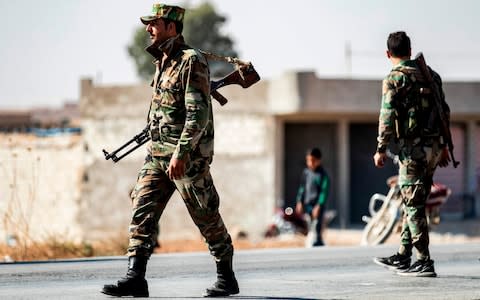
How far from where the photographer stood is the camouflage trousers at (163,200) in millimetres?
6887

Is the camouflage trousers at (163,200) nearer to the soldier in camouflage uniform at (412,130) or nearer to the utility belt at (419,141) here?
the soldier in camouflage uniform at (412,130)

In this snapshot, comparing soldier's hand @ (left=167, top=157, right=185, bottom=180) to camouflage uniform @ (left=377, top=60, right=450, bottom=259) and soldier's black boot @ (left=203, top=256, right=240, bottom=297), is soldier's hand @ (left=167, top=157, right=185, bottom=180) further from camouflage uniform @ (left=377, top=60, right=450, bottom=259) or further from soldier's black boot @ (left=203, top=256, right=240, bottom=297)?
camouflage uniform @ (left=377, top=60, right=450, bottom=259)

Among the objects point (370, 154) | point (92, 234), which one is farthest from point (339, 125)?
point (92, 234)

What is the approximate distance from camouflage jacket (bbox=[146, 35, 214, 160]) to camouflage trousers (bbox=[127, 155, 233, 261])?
0.32ft

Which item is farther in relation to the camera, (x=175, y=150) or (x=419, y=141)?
(x=419, y=141)

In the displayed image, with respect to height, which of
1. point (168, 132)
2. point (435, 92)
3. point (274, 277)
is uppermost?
point (435, 92)

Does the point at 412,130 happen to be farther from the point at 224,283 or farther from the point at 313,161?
the point at 313,161

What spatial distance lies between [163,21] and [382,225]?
26.5 ft

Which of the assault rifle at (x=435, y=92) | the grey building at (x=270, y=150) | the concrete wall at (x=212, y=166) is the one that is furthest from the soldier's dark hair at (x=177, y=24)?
the concrete wall at (x=212, y=166)

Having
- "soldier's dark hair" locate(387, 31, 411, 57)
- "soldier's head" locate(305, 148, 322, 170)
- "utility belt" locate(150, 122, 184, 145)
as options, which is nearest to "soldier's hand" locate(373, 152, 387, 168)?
"soldier's dark hair" locate(387, 31, 411, 57)

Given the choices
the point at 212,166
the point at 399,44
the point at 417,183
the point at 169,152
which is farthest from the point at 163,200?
the point at 212,166

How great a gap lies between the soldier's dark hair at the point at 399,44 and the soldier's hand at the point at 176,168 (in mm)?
2468

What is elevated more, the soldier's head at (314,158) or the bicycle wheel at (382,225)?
the soldier's head at (314,158)

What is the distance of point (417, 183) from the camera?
8.38m
